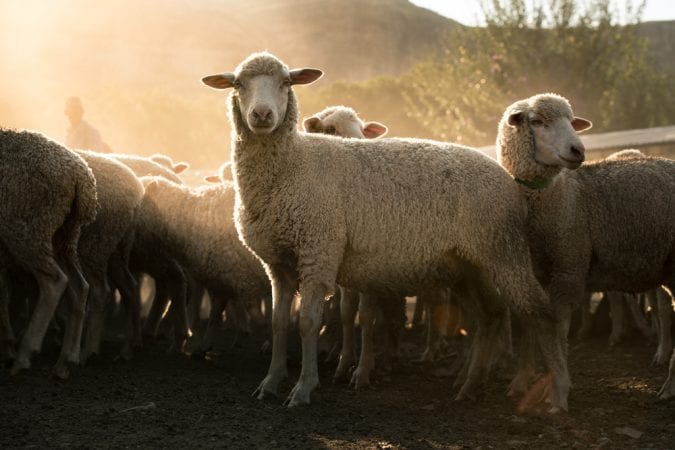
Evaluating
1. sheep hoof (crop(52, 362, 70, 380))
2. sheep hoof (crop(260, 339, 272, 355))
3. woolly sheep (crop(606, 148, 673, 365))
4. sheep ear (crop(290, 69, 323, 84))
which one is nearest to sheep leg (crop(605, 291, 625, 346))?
woolly sheep (crop(606, 148, 673, 365))

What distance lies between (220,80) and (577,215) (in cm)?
267

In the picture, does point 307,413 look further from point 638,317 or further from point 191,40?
point 191,40

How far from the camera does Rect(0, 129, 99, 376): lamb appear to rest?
6598 mm

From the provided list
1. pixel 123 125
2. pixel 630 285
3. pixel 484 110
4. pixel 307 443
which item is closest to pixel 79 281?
pixel 307 443

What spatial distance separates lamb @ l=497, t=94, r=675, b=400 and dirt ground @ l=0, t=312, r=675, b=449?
2.33 ft

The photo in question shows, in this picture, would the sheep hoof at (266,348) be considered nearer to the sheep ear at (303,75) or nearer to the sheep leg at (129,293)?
the sheep leg at (129,293)

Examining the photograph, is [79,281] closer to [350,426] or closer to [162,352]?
[162,352]

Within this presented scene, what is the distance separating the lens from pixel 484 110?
93.5 feet

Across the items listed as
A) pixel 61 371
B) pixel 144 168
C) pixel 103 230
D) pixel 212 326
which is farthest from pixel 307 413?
pixel 144 168

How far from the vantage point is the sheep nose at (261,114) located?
233 inches

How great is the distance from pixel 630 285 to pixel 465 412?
1575mm

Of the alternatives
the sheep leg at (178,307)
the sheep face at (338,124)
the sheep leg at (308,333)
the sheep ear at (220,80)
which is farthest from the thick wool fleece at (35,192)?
the sheep face at (338,124)

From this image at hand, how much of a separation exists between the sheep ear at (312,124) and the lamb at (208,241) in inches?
35.3

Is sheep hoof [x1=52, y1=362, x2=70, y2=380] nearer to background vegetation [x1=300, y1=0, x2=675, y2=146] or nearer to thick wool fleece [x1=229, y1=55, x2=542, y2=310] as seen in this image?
thick wool fleece [x1=229, y1=55, x2=542, y2=310]
